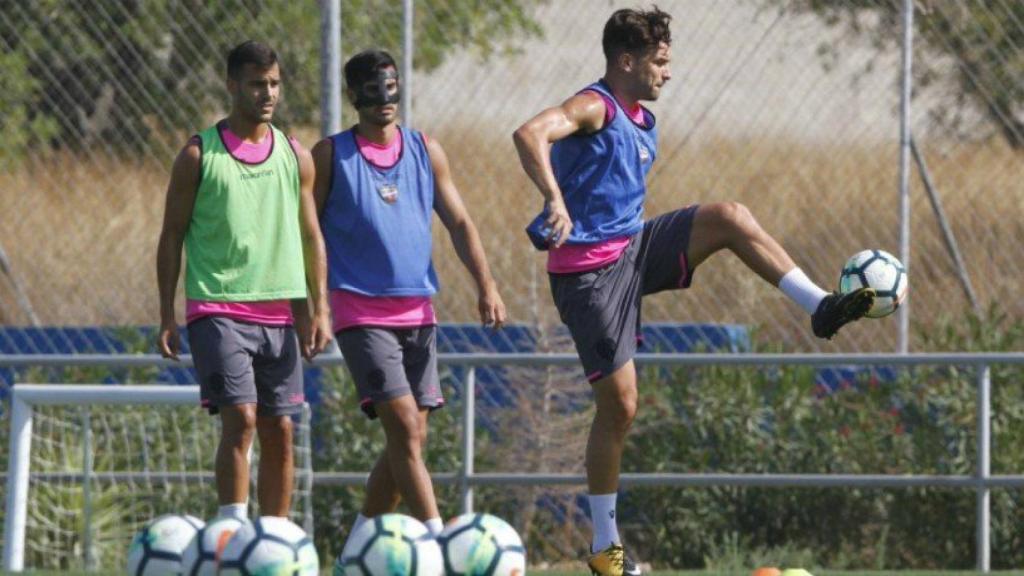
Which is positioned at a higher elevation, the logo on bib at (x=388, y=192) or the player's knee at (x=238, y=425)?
the logo on bib at (x=388, y=192)

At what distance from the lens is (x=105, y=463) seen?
10.3 metres

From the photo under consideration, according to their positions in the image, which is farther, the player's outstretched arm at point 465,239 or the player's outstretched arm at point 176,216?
the player's outstretched arm at point 465,239

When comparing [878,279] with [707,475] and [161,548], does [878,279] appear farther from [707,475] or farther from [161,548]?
[161,548]

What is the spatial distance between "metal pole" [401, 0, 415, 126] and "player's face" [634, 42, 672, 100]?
97.7 inches

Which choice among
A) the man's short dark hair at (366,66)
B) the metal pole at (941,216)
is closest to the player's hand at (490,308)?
the man's short dark hair at (366,66)

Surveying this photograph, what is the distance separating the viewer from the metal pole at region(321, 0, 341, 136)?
9.69m

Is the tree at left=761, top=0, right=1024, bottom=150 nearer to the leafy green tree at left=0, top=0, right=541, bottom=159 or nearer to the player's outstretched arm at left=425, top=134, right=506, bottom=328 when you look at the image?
the leafy green tree at left=0, top=0, right=541, bottom=159

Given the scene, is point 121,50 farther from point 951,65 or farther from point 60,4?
point 951,65

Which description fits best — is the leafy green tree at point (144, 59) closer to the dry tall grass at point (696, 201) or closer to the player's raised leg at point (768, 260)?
the dry tall grass at point (696, 201)

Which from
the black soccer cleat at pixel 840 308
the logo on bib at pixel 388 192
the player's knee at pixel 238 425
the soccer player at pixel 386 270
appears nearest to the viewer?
the black soccer cleat at pixel 840 308

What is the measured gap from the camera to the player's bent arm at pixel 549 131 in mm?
6914

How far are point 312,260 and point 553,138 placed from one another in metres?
0.97

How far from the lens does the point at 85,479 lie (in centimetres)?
970

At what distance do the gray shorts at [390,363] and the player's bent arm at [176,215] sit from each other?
61 cm
